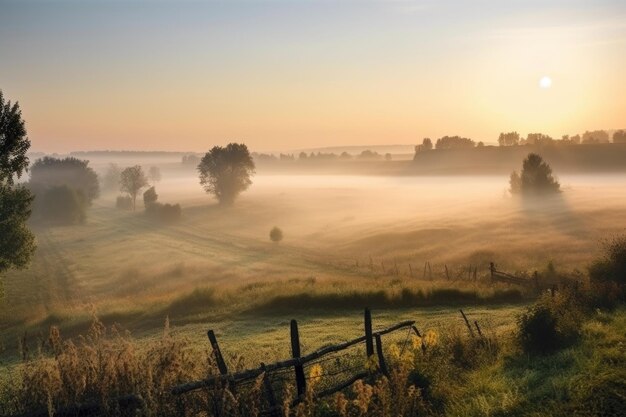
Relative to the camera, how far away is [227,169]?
118m

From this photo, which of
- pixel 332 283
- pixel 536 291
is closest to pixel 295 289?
pixel 332 283

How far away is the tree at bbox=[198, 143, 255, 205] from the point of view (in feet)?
384

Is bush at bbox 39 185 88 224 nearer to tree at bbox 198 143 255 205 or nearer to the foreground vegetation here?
tree at bbox 198 143 255 205

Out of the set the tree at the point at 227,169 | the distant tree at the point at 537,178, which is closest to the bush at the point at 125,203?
the tree at the point at 227,169

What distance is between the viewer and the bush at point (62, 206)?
11106cm

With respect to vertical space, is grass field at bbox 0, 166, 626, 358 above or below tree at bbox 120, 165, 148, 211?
below

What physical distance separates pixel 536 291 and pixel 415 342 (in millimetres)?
21958

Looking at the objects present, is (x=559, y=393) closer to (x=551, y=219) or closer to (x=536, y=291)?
(x=536, y=291)

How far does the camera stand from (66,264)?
2613 inches

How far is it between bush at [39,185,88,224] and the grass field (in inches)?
218

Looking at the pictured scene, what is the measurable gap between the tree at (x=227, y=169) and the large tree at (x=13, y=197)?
7715 cm

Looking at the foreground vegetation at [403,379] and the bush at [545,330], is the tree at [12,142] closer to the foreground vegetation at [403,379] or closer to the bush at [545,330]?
the foreground vegetation at [403,379]

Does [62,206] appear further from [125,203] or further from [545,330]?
[545,330]

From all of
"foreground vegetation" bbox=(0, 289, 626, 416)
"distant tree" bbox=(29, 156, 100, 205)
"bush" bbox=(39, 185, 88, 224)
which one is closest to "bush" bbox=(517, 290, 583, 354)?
"foreground vegetation" bbox=(0, 289, 626, 416)
